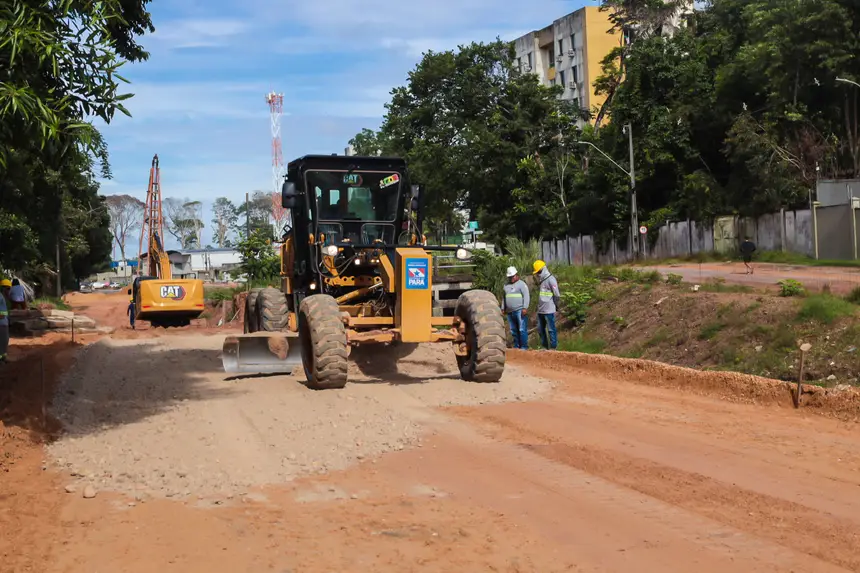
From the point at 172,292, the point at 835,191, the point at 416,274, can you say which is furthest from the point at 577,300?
the point at 835,191

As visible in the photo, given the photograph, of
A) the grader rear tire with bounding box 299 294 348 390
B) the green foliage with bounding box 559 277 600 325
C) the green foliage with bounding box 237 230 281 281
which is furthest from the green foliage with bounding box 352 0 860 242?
the grader rear tire with bounding box 299 294 348 390

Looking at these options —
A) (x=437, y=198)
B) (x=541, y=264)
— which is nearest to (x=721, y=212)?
(x=437, y=198)

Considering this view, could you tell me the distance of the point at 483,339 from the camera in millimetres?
12391

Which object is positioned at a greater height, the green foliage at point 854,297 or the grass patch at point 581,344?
the green foliage at point 854,297

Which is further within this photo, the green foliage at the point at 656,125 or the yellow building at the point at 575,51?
the yellow building at the point at 575,51

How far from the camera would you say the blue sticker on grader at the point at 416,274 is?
40.6 ft

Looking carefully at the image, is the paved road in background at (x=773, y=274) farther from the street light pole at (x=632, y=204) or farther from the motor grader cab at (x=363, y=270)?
the street light pole at (x=632, y=204)

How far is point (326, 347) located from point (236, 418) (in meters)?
1.90

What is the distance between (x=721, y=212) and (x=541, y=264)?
107 feet

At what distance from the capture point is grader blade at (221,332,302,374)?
14.0m

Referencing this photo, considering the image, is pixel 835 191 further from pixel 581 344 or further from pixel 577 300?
pixel 581 344

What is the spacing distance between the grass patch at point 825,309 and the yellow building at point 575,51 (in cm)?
5762

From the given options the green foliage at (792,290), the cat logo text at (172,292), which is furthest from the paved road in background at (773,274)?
the cat logo text at (172,292)

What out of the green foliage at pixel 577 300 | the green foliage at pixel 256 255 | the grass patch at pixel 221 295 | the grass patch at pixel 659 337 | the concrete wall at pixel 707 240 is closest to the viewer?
the grass patch at pixel 659 337
